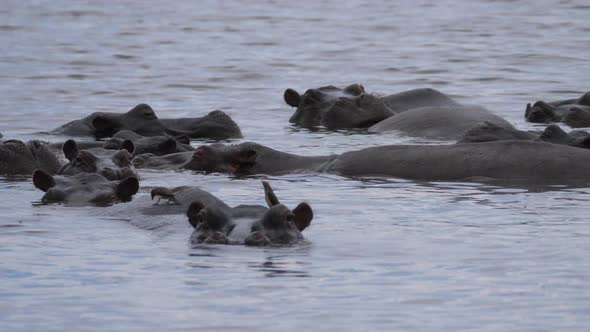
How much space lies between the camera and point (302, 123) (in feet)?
57.9

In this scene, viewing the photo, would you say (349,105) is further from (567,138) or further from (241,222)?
(241,222)

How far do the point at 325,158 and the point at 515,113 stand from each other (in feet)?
21.3

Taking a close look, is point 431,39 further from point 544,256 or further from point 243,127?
point 544,256

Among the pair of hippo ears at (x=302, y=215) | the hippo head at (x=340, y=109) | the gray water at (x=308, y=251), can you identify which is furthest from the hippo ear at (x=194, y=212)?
the hippo head at (x=340, y=109)

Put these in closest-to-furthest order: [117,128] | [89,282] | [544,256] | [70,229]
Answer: [89,282]
[544,256]
[70,229]
[117,128]

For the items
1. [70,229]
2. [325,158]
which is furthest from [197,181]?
[70,229]

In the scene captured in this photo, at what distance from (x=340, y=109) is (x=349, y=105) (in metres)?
0.13

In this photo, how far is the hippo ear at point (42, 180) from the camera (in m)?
11.2

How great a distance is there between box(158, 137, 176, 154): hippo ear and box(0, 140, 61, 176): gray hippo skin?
1278mm

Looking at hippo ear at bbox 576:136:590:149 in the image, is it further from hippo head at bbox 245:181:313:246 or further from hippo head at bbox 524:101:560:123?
hippo head at bbox 245:181:313:246

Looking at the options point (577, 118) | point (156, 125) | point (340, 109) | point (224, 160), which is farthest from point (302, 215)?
point (577, 118)

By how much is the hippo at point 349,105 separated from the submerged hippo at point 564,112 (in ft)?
3.24

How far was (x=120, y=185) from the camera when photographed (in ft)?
35.7

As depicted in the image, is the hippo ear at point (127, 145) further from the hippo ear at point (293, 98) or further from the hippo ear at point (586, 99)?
the hippo ear at point (586, 99)
